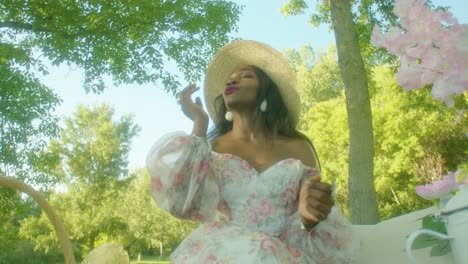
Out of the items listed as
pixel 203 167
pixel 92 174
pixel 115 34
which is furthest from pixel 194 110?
pixel 92 174

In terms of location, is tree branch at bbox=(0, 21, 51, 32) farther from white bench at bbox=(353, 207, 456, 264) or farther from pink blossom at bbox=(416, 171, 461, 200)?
pink blossom at bbox=(416, 171, 461, 200)

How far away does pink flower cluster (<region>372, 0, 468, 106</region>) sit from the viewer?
69 cm

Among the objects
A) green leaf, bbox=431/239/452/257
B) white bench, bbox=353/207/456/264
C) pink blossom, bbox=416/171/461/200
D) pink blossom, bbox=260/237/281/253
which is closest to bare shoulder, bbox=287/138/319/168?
white bench, bbox=353/207/456/264

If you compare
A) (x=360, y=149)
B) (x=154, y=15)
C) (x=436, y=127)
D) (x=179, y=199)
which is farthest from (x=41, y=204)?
(x=436, y=127)

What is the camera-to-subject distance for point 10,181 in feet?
6.89

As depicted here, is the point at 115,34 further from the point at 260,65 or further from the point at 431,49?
the point at 431,49

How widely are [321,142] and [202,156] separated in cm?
1765

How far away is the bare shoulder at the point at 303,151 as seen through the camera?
199cm

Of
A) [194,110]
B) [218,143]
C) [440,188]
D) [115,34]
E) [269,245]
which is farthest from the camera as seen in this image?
[115,34]

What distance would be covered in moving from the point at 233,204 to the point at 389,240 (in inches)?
24.5

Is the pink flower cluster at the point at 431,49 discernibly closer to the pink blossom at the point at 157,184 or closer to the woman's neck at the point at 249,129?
the pink blossom at the point at 157,184

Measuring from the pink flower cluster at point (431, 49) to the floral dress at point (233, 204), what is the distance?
0.86m

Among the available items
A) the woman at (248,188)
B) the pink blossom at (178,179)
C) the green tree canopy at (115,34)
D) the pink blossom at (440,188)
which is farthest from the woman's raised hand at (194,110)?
the green tree canopy at (115,34)

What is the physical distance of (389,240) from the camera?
177 cm
